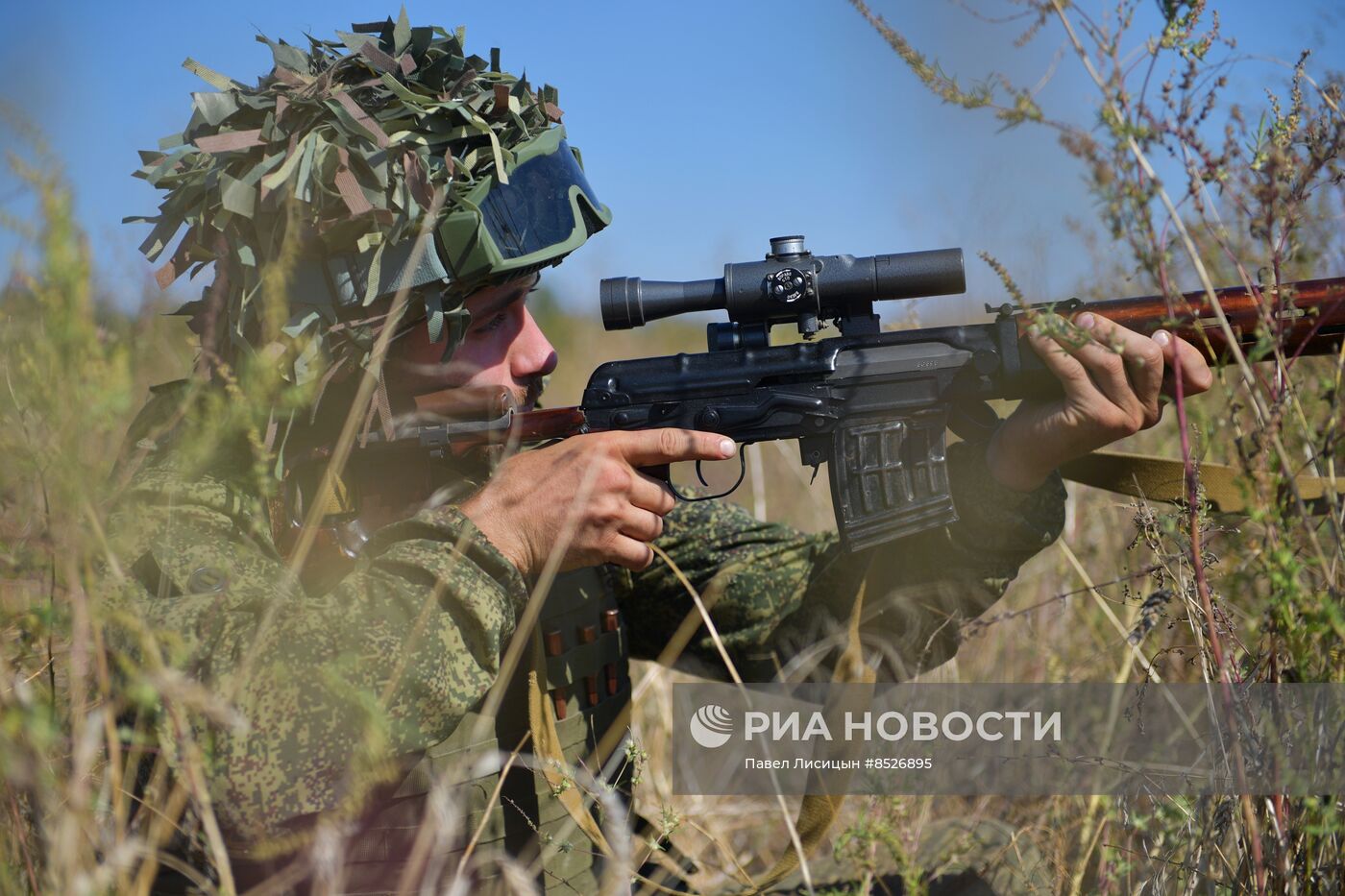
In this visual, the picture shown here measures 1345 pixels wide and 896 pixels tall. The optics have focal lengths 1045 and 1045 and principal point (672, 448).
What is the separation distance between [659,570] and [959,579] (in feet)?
2.92

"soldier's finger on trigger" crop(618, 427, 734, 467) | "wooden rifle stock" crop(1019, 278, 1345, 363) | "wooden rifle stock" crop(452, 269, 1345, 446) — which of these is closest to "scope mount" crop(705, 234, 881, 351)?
"soldier's finger on trigger" crop(618, 427, 734, 467)

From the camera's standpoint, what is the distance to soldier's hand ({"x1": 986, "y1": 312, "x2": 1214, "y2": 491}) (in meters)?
2.41

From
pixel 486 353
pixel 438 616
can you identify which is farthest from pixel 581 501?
pixel 486 353

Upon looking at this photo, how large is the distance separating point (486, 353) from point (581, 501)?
653mm

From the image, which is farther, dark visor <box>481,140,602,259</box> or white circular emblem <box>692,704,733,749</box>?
white circular emblem <box>692,704,733,749</box>

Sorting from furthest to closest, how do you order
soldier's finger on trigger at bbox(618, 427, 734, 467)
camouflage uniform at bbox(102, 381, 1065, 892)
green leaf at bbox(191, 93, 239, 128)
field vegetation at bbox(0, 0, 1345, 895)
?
green leaf at bbox(191, 93, 239, 128) < soldier's finger on trigger at bbox(618, 427, 734, 467) < camouflage uniform at bbox(102, 381, 1065, 892) < field vegetation at bbox(0, 0, 1345, 895)

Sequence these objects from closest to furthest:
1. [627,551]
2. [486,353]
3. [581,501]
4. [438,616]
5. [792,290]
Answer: [438,616], [581,501], [627,551], [792,290], [486,353]

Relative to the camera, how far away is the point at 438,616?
6.66 ft

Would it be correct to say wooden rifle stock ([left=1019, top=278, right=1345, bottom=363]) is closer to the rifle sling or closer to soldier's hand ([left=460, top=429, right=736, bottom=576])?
the rifle sling

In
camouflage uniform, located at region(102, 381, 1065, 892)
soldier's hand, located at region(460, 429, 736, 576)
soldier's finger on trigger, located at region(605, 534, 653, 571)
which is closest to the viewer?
camouflage uniform, located at region(102, 381, 1065, 892)

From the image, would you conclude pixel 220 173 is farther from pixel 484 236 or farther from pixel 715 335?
pixel 715 335

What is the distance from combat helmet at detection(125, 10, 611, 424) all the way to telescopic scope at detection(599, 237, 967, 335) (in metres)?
0.33

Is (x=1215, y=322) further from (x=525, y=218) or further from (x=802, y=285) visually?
(x=525, y=218)

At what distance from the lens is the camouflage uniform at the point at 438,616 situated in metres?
1.85
